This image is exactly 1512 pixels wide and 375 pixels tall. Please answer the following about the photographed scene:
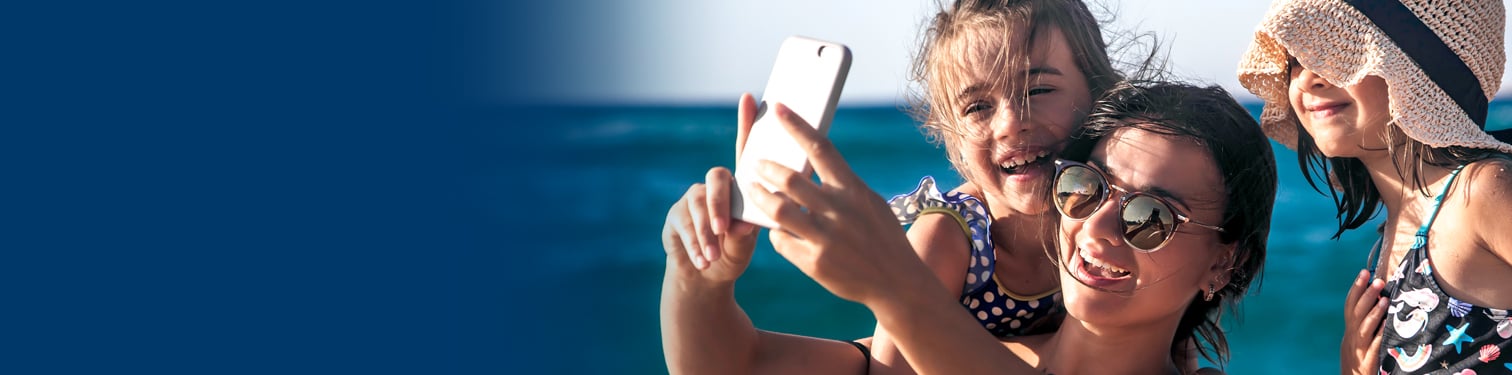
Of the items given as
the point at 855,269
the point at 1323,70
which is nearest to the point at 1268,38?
the point at 1323,70

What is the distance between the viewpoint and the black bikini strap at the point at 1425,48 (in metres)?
2.53

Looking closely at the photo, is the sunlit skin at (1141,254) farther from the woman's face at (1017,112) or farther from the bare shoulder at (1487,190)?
the bare shoulder at (1487,190)

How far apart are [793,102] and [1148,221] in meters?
0.77

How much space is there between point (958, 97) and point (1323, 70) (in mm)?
764

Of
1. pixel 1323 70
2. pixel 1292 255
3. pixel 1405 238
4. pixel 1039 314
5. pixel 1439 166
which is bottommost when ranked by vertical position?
pixel 1292 255

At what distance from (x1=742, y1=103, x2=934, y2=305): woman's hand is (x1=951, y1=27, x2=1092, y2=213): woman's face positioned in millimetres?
1126

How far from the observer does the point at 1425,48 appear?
2.53 metres

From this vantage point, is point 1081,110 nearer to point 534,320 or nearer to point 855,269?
point 855,269

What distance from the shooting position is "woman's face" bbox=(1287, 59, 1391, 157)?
101 inches

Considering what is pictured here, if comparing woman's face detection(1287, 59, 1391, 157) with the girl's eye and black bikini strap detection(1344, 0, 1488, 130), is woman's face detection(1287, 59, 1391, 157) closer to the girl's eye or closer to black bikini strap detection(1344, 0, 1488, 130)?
black bikini strap detection(1344, 0, 1488, 130)

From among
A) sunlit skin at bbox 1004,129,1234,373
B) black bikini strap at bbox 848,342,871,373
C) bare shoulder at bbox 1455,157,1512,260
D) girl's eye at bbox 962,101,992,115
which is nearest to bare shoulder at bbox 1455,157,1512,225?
bare shoulder at bbox 1455,157,1512,260

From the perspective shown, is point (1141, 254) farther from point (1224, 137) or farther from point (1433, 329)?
point (1433, 329)

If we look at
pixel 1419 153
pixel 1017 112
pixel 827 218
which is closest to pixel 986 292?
pixel 1017 112

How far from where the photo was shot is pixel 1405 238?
8.54ft
